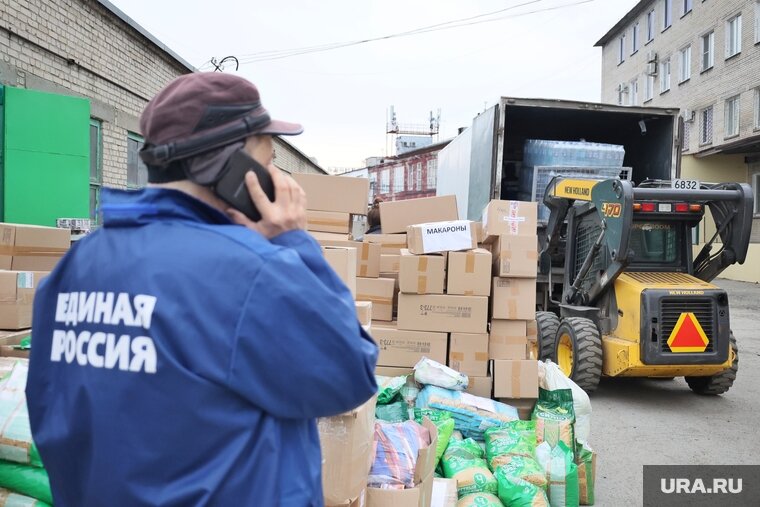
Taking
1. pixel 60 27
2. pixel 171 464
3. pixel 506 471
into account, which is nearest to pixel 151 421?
pixel 171 464

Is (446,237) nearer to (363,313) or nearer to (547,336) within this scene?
(363,313)

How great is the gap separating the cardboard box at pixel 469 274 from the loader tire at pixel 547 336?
8.62 ft

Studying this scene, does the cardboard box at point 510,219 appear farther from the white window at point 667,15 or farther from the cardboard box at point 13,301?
the white window at point 667,15

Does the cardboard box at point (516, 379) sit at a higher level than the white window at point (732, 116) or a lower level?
lower

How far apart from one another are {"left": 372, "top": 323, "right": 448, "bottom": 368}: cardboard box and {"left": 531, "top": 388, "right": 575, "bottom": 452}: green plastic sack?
34.1 inches

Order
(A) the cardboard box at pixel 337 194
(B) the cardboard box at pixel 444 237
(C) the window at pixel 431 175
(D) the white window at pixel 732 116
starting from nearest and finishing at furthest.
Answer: (B) the cardboard box at pixel 444 237 → (A) the cardboard box at pixel 337 194 → (D) the white window at pixel 732 116 → (C) the window at pixel 431 175

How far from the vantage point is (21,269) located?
4227 millimetres

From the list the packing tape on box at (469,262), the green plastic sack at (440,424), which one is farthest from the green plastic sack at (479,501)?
the packing tape on box at (469,262)

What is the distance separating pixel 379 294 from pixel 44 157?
3.57 meters

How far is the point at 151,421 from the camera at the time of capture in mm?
1082

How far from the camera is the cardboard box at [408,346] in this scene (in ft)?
15.9

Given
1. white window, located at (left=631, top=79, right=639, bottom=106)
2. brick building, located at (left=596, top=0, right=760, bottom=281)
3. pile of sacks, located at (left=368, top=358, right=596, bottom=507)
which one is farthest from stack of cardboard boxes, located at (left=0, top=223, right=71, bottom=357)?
white window, located at (left=631, top=79, right=639, bottom=106)

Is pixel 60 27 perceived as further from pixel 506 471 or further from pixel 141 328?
pixel 141 328

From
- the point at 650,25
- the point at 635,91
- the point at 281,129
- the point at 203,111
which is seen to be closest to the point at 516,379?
the point at 281,129
